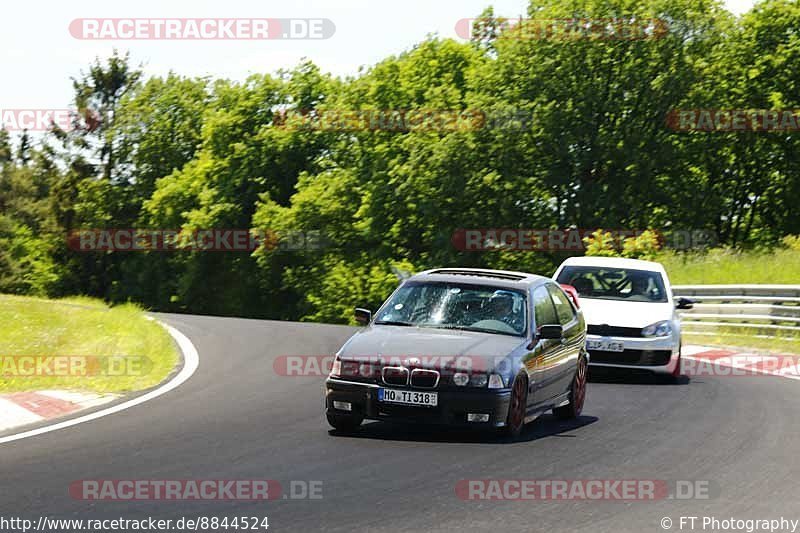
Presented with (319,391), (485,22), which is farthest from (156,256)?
(319,391)

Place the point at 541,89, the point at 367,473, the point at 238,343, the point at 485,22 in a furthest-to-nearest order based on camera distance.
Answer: the point at 485,22 → the point at 541,89 → the point at 238,343 → the point at 367,473

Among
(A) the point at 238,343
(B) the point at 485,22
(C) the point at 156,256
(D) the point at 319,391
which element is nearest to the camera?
(D) the point at 319,391

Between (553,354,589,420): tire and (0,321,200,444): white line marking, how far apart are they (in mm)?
4280

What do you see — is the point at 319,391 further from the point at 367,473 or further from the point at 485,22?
the point at 485,22

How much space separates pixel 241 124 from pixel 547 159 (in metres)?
23.5

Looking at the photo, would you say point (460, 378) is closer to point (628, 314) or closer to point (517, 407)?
point (517, 407)

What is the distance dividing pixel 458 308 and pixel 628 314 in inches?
238

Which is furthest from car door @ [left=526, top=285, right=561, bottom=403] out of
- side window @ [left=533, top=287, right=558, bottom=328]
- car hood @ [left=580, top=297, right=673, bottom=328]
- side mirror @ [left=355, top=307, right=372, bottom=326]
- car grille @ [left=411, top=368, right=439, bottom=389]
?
car hood @ [left=580, top=297, right=673, bottom=328]

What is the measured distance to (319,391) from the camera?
14039 mm

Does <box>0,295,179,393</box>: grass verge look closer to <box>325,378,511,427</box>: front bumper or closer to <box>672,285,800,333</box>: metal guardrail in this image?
<box>325,378,511,427</box>: front bumper

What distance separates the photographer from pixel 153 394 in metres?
13.4

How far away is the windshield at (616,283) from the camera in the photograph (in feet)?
57.8

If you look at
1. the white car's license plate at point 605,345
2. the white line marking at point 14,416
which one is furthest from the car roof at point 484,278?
the white car's license plate at point 605,345

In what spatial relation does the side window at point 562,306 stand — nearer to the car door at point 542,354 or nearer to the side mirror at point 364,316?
the car door at point 542,354
